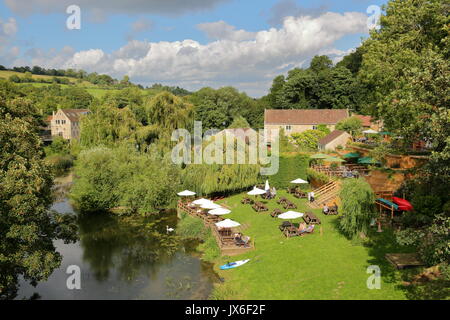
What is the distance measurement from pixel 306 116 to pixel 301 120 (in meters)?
1.27

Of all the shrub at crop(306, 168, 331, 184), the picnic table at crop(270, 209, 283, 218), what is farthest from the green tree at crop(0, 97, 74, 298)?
the shrub at crop(306, 168, 331, 184)

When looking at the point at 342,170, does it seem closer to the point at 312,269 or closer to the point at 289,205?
the point at 289,205

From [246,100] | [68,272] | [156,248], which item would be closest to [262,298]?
[156,248]

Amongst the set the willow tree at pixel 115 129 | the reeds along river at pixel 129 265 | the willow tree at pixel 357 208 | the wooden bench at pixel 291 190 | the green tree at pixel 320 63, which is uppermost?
the green tree at pixel 320 63

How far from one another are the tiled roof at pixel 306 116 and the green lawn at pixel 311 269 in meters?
41.1

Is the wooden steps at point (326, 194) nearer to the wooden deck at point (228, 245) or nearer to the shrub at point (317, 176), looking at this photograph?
the shrub at point (317, 176)

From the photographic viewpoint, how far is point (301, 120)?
2544 inches

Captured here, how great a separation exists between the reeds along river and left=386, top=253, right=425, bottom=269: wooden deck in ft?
31.6

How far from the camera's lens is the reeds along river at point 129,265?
20188 mm

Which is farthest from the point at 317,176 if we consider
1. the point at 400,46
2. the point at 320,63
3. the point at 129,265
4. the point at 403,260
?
the point at 320,63

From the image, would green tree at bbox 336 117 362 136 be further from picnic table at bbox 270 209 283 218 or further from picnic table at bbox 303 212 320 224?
picnic table at bbox 303 212 320 224

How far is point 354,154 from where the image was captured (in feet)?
117

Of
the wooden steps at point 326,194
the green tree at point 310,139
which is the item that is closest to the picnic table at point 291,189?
the wooden steps at point 326,194
